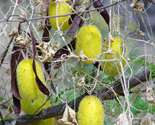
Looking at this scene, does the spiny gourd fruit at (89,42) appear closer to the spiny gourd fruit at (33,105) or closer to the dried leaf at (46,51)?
the dried leaf at (46,51)

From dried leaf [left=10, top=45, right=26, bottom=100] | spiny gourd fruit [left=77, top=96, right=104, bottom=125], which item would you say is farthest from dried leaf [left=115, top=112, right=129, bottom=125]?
dried leaf [left=10, top=45, right=26, bottom=100]

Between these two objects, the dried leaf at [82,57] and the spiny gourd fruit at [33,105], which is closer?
the dried leaf at [82,57]

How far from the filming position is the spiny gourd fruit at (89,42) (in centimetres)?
70

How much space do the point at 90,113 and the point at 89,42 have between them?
0.84ft

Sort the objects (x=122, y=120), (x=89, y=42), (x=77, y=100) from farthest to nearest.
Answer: (x=77, y=100) → (x=89, y=42) → (x=122, y=120)

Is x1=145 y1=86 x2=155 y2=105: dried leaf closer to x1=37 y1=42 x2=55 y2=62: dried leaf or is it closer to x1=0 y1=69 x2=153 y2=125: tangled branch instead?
x1=0 y1=69 x2=153 y2=125: tangled branch

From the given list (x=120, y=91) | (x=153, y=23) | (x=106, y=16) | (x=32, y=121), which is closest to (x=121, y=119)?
(x=120, y=91)

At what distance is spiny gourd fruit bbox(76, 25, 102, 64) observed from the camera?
0.70m

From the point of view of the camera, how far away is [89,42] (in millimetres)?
700

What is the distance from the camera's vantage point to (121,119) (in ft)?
1.92

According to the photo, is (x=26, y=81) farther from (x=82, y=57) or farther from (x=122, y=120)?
(x=122, y=120)

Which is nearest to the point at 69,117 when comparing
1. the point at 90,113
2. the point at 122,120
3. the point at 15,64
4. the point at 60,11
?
the point at 90,113

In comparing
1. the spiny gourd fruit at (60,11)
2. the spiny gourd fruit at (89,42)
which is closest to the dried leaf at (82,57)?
the spiny gourd fruit at (89,42)

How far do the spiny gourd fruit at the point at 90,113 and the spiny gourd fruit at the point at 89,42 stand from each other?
0.57 feet
